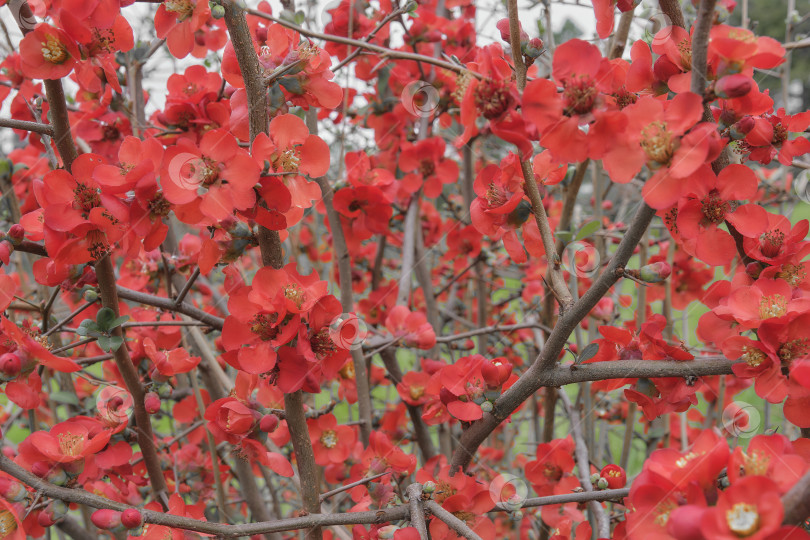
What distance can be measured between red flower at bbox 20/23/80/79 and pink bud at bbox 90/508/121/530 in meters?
0.59

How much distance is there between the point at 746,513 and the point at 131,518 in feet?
2.29

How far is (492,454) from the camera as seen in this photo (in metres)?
1.92

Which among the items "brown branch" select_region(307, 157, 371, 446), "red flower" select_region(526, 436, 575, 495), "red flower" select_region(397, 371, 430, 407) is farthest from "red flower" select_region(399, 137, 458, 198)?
"red flower" select_region(526, 436, 575, 495)

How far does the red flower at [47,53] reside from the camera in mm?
798

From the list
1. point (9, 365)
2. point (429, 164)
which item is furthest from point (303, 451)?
point (429, 164)

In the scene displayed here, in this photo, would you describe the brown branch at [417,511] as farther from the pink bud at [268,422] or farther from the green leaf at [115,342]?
the green leaf at [115,342]

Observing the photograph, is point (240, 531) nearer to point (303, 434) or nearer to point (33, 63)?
point (303, 434)

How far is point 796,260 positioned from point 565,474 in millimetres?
700

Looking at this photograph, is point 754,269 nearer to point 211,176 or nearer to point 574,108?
point 574,108

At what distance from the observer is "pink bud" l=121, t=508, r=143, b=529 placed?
76cm

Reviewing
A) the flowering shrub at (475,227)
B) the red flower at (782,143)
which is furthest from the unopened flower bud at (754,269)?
the red flower at (782,143)

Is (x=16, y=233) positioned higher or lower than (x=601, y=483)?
higher

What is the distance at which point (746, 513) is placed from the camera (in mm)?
491

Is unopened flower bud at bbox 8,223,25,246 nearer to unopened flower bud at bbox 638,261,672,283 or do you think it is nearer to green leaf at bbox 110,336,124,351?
green leaf at bbox 110,336,124,351
